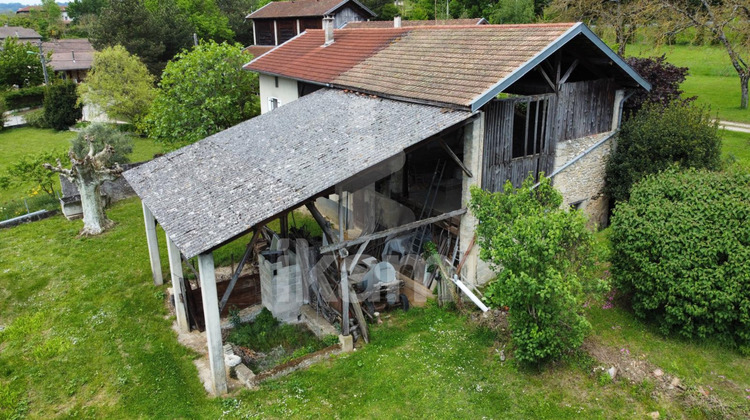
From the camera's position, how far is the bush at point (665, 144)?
13117 mm

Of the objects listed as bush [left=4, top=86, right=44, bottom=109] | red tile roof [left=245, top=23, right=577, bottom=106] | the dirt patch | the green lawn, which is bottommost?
the dirt patch

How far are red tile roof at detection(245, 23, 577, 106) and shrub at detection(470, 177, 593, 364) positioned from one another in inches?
123

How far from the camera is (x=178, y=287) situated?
39.8 ft

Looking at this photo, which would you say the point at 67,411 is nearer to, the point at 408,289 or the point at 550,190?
the point at 408,289

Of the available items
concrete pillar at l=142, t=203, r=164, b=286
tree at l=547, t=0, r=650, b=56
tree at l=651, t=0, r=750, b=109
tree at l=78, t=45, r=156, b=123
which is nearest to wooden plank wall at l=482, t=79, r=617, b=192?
concrete pillar at l=142, t=203, r=164, b=286

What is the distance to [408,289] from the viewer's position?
1320cm

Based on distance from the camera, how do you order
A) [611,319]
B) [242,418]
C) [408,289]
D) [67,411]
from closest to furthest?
[242,418]
[67,411]
[611,319]
[408,289]

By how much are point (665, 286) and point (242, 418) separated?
775 centimetres

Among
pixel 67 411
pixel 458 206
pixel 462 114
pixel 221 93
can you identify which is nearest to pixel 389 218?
pixel 458 206

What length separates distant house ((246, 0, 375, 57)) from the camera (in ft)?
131

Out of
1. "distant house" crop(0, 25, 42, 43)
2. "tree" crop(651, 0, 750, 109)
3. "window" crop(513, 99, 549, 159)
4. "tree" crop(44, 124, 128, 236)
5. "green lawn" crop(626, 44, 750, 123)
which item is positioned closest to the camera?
"window" crop(513, 99, 549, 159)

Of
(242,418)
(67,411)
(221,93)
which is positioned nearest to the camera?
(242,418)

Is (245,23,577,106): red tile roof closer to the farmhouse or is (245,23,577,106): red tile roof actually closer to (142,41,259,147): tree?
the farmhouse

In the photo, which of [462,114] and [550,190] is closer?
[550,190]
